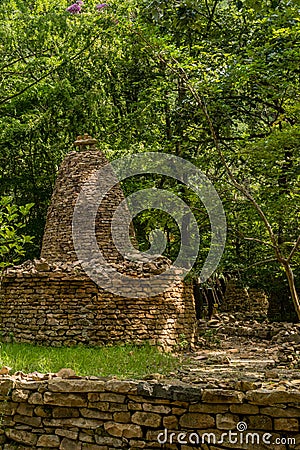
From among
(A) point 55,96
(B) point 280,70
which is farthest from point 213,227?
(A) point 55,96

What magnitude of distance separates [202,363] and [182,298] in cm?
225

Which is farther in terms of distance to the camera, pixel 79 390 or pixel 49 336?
pixel 49 336

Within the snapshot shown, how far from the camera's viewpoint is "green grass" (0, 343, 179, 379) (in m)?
7.23

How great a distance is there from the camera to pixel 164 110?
15.7 m

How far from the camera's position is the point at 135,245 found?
510 inches

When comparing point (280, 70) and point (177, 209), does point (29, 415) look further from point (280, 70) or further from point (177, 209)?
point (177, 209)
